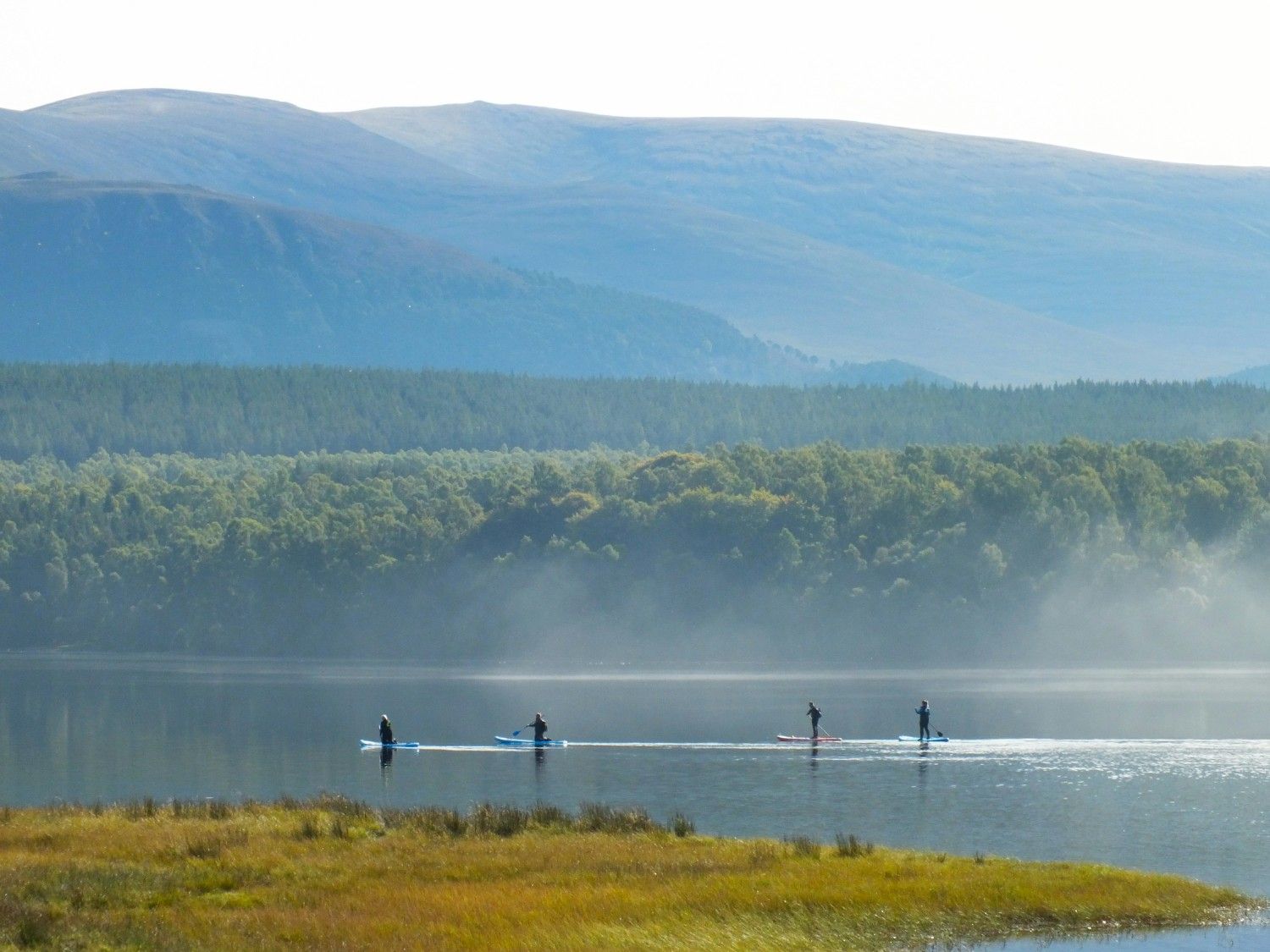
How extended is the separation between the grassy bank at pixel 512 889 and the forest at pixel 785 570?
11453 cm

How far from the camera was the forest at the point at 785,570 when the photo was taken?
168625 millimetres

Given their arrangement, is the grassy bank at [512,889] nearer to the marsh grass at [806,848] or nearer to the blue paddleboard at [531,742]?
the marsh grass at [806,848]

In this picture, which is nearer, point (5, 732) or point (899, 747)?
point (899, 747)

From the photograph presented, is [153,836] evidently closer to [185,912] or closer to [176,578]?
[185,912]

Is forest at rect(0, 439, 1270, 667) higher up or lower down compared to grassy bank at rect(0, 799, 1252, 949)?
higher up

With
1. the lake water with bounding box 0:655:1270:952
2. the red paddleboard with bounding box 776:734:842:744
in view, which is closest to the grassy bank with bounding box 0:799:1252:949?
the lake water with bounding box 0:655:1270:952

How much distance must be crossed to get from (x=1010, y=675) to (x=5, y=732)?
74542 mm

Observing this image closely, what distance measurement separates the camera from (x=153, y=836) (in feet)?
172

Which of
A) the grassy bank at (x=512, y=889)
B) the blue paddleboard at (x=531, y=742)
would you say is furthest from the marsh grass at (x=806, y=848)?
the blue paddleboard at (x=531, y=742)

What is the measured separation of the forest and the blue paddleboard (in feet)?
263

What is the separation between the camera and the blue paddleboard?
89.1 metres

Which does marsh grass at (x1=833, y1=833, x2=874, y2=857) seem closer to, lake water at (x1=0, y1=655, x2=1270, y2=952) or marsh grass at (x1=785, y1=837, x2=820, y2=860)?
marsh grass at (x1=785, y1=837, x2=820, y2=860)

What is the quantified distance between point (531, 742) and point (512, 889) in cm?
4454

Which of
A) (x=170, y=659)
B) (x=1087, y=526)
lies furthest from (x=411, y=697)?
(x=1087, y=526)
